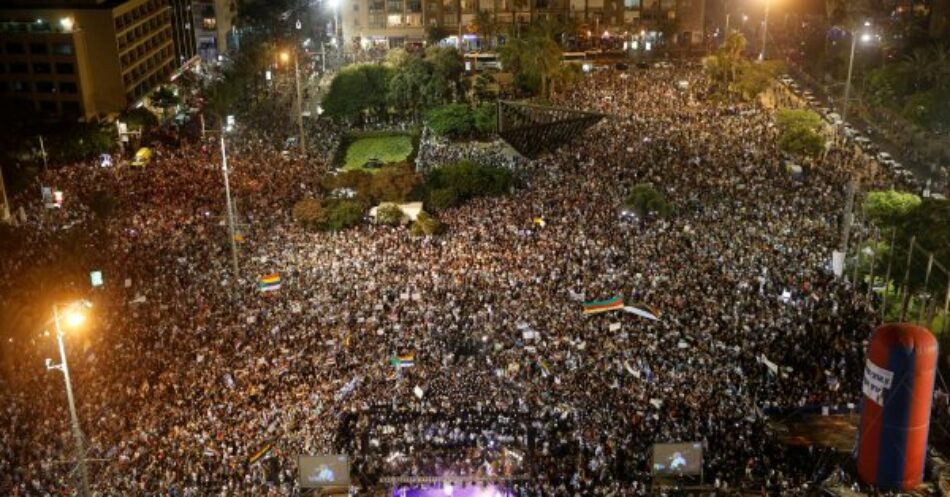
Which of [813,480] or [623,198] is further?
[623,198]

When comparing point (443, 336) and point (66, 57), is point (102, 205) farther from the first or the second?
point (66, 57)

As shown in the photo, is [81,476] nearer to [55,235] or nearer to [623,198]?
[55,235]

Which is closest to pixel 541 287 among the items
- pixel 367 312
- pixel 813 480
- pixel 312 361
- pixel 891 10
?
pixel 367 312

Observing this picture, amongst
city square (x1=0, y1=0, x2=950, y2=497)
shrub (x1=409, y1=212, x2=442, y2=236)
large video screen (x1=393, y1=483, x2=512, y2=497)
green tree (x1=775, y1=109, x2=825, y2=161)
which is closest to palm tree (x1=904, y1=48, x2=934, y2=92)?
city square (x1=0, y1=0, x2=950, y2=497)

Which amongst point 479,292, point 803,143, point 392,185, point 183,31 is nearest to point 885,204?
point 803,143

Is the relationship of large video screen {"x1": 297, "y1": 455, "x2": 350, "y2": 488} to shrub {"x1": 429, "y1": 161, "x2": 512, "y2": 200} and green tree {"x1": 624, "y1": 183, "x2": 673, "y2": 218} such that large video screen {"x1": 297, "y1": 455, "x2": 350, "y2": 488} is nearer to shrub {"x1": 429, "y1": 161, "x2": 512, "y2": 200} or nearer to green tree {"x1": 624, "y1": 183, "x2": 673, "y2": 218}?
green tree {"x1": 624, "y1": 183, "x2": 673, "y2": 218}

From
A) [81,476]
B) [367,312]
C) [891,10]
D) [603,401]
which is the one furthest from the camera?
[891,10]

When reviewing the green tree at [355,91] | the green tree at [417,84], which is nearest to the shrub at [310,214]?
the green tree at [355,91]
